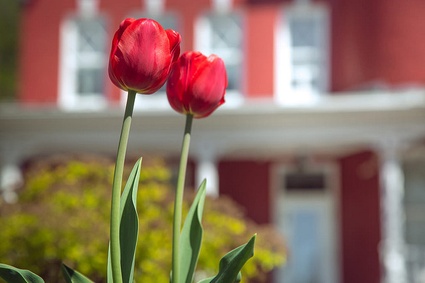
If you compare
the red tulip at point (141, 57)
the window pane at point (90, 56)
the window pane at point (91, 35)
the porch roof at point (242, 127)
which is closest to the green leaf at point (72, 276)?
the red tulip at point (141, 57)

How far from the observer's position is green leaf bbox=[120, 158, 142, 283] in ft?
5.85

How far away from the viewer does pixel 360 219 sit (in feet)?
40.9

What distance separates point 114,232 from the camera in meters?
1.68

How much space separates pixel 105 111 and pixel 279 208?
349 cm

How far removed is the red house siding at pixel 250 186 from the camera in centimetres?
1289

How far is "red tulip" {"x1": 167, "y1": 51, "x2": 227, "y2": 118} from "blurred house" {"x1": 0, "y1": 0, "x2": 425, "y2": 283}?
8.66 m

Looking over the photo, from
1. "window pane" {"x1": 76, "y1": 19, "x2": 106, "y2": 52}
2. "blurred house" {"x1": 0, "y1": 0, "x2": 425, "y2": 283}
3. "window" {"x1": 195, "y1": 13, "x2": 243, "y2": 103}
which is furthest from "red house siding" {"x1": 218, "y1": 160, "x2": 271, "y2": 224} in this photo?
"window pane" {"x1": 76, "y1": 19, "x2": 106, "y2": 52}

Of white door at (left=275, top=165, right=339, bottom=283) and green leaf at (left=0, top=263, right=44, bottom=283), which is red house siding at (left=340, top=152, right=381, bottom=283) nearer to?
white door at (left=275, top=165, right=339, bottom=283)

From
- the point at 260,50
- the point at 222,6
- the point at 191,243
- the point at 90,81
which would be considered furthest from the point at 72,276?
the point at 90,81

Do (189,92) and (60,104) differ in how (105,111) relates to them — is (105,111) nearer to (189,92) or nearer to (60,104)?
(60,104)

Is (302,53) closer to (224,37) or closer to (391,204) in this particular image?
(224,37)

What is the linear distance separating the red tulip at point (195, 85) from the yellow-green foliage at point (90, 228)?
3955 millimetres

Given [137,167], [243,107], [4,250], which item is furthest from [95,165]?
[137,167]

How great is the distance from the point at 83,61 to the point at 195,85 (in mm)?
11518
